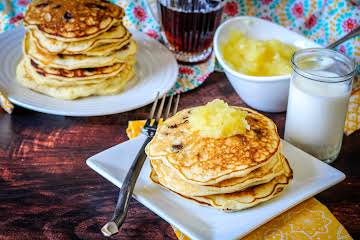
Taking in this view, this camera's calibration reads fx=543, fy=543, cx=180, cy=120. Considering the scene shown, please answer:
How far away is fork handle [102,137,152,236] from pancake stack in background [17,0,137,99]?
16.9 inches

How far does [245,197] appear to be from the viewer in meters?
1.30

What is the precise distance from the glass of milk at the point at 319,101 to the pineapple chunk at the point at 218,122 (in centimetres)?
24

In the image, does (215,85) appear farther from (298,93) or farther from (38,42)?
(38,42)

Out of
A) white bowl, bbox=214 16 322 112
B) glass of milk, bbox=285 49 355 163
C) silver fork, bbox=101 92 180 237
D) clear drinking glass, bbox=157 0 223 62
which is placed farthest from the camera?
clear drinking glass, bbox=157 0 223 62

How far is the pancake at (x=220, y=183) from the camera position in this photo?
4.19 ft

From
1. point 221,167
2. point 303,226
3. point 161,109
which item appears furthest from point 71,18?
point 303,226

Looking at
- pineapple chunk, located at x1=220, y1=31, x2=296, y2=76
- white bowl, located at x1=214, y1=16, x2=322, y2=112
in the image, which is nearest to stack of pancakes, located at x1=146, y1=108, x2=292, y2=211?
white bowl, located at x1=214, y1=16, x2=322, y2=112

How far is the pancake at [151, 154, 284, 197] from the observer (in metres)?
1.28

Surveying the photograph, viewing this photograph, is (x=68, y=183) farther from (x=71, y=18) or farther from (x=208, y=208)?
(x=71, y=18)

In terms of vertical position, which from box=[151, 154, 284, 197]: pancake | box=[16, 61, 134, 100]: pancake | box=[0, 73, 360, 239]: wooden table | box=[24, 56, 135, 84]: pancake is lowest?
box=[0, 73, 360, 239]: wooden table

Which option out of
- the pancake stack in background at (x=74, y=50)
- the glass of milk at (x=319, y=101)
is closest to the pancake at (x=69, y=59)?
the pancake stack in background at (x=74, y=50)

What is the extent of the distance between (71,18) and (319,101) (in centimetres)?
85

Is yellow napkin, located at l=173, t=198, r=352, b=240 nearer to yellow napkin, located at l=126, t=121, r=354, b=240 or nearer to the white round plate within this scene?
yellow napkin, located at l=126, t=121, r=354, b=240

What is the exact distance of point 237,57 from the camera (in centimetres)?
194
